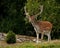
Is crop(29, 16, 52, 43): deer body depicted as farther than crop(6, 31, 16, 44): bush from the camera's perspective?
No

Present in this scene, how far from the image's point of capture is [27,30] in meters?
26.1

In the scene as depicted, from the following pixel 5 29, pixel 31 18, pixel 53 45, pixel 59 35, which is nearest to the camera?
pixel 53 45

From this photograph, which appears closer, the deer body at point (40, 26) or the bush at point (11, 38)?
the deer body at point (40, 26)

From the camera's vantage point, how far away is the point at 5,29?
2578cm

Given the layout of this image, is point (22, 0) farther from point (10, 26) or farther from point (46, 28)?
point (46, 28)

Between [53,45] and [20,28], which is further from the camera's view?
[20,28]

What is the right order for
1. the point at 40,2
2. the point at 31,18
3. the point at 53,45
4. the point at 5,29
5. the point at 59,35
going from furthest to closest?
the point at 5,29
the point at 59,35
the point at 40,2
the point at 31,18
the point at 53,45

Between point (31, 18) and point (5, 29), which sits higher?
point (31, 18)

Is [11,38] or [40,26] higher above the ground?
[40,26]

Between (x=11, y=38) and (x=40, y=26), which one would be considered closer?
(x=40, y=26)

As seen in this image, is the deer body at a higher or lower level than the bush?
higher

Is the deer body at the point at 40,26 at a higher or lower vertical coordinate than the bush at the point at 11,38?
higher

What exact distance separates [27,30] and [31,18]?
34.0 ft

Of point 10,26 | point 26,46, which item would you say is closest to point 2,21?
point 10,26
